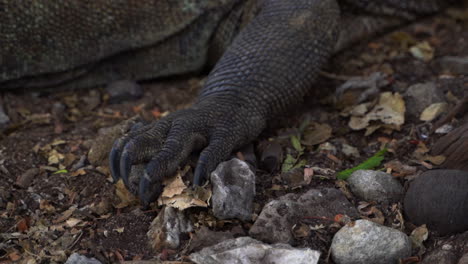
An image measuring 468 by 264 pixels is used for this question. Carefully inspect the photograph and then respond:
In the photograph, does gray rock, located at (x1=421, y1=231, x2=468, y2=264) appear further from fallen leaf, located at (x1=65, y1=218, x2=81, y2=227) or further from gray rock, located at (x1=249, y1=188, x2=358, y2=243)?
fallen leaf, located at (x1=65, y1=218, x2=81, y2=227)

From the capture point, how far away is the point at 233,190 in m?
2.25

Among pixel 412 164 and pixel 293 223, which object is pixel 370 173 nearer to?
pixel 412 164

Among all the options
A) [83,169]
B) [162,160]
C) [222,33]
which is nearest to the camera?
[162,160]

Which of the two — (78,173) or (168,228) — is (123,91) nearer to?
(78,173)

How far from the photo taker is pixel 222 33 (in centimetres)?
366

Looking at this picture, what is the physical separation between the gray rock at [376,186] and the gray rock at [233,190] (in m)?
0.43

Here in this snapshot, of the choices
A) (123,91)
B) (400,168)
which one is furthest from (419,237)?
(123,91)

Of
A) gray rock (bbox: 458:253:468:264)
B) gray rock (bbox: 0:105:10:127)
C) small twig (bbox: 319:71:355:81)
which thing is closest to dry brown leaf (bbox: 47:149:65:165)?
gray rock (bbox: 0:105:10:127)

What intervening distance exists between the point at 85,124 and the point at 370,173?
171 centimetres

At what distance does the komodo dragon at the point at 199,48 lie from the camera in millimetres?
2689

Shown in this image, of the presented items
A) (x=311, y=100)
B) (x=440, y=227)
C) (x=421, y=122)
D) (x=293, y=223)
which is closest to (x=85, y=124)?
(x=311, y=100)

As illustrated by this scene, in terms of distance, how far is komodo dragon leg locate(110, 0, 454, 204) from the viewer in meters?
2.41

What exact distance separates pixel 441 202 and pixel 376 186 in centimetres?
31

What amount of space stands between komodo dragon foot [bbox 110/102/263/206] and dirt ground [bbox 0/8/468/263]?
136mm
